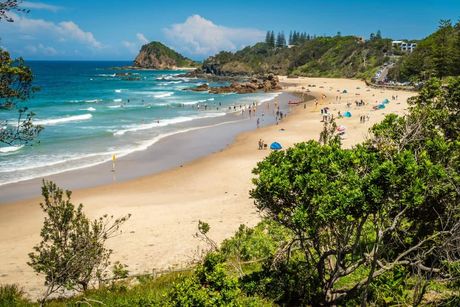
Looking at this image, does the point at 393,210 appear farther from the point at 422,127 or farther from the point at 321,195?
the point at 422,127

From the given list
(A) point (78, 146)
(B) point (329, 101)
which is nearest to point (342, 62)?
(B) point (329, 101)

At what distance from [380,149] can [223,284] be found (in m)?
3.87

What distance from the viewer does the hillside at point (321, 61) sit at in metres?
121

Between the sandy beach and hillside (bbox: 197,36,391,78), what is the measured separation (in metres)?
89.8

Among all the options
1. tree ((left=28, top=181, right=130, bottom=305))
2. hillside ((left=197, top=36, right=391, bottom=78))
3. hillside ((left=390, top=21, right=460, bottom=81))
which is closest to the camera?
tree ((left=28, top=181, right=130, bottom=305))

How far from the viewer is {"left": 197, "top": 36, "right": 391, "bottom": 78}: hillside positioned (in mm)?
121438

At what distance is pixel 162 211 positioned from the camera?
2072 centimetres

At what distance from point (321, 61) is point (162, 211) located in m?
126

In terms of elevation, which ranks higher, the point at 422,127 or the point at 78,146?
the point at 422,127

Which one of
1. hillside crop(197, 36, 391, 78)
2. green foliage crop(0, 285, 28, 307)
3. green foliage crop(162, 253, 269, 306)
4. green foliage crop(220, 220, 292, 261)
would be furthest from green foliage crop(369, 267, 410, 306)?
hillside crop(197, 36, 391, 78)

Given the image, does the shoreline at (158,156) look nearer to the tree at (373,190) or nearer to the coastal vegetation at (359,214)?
the coastal vegetation at (359,214)

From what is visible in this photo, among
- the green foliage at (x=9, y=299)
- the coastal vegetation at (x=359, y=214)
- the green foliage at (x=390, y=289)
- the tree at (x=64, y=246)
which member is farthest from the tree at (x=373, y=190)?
the green foliage at (x=9, y=299)

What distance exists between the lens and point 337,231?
758 cm

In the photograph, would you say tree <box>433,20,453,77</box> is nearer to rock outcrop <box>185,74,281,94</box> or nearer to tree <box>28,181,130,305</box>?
rock outcrop <box>185,74,281,94</box>
